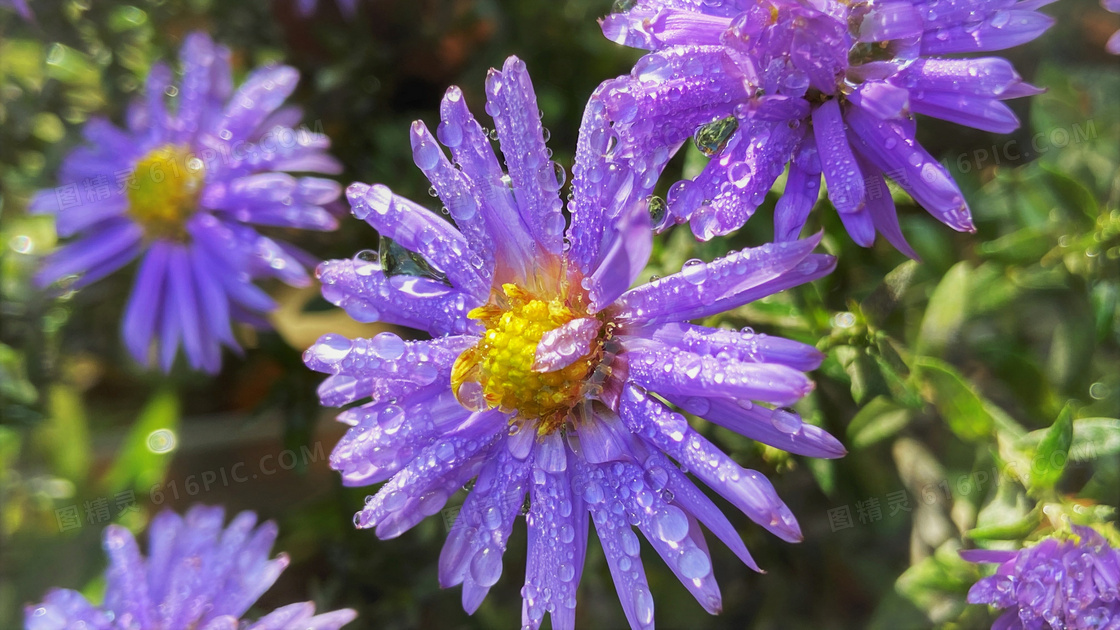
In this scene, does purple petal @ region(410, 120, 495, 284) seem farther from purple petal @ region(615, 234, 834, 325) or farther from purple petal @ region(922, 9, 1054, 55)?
purple petal @ region(922, 9, 1054, 55)

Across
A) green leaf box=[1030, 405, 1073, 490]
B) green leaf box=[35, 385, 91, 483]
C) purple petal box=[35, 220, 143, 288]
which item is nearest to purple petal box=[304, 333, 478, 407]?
green leaf box=[1030, 405, 1073, 490]

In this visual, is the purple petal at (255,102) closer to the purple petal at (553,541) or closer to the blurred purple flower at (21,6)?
the blurred purple flower at (21,6)

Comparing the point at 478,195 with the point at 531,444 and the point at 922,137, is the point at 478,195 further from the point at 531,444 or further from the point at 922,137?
the point at 922,137

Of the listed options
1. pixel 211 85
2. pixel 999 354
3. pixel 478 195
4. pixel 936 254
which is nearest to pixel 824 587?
pixel 999 354

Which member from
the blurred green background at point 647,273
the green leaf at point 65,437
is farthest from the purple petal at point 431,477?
the green leaf at point 65,437

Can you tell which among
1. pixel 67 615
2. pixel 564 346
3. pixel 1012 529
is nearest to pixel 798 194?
pixel 564 346

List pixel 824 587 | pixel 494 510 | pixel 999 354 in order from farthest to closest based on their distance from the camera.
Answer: pixel 824 587 → pixel 999 354 → pixel 494 510
